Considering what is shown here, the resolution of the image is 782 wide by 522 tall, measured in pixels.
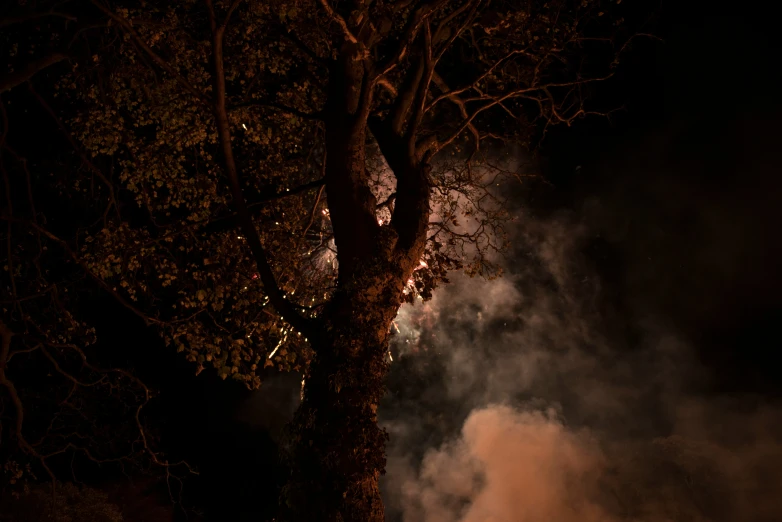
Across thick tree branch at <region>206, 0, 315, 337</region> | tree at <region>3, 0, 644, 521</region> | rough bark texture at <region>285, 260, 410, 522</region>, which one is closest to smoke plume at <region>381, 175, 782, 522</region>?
tree at <region>3, 0, 644, 521</region>

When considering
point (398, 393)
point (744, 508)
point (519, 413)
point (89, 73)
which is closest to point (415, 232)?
point (89, 73)

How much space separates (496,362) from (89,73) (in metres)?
11.5

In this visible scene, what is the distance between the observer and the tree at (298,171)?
221 inches

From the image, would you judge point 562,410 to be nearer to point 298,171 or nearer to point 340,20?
point 298,171

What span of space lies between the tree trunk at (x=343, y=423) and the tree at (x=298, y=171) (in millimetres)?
15

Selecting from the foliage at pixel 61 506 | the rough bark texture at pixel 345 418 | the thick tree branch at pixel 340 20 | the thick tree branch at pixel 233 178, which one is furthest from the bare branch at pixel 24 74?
the foliage at pixel 61 506

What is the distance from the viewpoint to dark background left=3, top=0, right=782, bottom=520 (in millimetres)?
12539

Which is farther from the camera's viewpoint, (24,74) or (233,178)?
(233,178)

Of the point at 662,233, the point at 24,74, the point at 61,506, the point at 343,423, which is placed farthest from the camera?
the point at 662,233

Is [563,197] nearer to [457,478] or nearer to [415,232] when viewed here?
[457,478]

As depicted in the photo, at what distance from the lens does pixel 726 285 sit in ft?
43.0

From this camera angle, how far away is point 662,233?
46.5 ft

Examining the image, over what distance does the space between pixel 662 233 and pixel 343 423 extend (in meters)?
11.1

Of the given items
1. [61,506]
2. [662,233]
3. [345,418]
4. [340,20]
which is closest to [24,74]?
[340,20]
